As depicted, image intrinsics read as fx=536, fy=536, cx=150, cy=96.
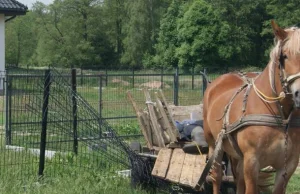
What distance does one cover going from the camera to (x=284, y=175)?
5188 mm

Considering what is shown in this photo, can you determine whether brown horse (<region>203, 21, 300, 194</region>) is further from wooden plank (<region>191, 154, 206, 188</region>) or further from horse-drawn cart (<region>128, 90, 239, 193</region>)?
horse-drawn cart (<region>128, 90, 239, 193</region>)

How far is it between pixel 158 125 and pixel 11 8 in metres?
19.5

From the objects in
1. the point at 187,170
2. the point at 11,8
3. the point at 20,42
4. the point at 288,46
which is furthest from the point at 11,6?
the point at 20,42

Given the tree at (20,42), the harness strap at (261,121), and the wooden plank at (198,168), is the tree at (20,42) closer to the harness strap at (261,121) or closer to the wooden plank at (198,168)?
the wooden plank at (198,168)

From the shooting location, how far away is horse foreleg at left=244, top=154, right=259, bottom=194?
A: 16.7ft

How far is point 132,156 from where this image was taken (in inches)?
290

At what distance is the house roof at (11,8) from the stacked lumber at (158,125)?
61.7 ft

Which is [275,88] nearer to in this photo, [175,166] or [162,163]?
[175,166]

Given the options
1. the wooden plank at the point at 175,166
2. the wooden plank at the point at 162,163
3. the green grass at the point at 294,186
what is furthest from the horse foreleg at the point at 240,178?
the green grass at the point at 294,186

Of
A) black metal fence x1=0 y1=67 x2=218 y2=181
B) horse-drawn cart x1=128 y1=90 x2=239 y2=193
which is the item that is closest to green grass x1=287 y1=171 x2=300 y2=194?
horse-drawn cart x1=128 y1=90 x2=239 y2=193

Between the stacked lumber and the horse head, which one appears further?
the stacked lumber

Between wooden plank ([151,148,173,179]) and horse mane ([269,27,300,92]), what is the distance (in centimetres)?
220

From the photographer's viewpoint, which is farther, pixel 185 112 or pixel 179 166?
pixel 185 112

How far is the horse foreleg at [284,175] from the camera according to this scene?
5.17 m
